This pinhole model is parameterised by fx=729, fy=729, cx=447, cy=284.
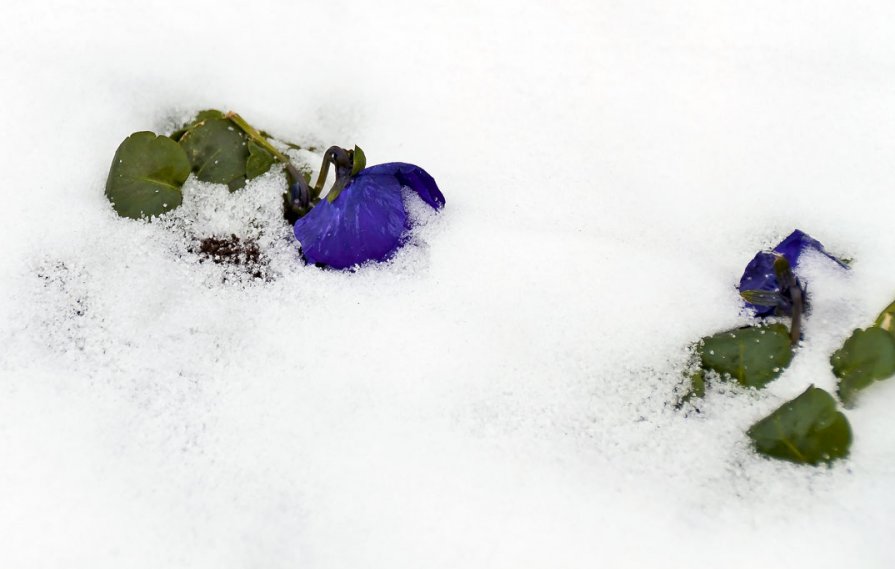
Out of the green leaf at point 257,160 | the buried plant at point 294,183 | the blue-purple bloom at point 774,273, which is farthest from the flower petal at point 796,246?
the green leaf at point 257,160

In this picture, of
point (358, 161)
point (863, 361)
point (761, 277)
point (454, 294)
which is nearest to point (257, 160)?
point (358, 161)

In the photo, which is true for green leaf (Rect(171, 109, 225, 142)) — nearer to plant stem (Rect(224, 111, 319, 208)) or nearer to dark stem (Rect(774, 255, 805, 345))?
plant stem (Rect(224, 111, 319, 208))

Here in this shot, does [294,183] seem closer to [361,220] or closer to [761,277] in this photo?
[361,220]

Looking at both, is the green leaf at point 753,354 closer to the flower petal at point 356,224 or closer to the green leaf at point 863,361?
the green leaf at point 863,361

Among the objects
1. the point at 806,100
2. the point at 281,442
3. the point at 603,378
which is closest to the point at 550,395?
the point at 603,378

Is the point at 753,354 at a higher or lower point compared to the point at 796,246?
lower
